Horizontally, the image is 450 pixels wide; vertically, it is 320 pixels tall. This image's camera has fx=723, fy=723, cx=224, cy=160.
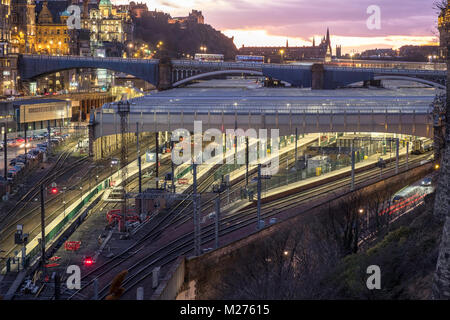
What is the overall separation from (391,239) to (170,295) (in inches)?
202

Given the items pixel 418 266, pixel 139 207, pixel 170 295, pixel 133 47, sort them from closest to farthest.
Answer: pixel 418 266 → pixel 170 295 → pixel 139 207 → pixel 133 47

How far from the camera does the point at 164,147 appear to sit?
40906 mm

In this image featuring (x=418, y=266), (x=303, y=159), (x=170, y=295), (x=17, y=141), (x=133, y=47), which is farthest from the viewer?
(x=133, y=47)

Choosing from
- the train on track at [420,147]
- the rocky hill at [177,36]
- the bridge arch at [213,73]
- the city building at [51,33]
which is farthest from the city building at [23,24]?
the rocky hill at [177,36]

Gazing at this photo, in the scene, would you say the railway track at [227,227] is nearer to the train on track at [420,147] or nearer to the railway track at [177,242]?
the railway track at [177,242]

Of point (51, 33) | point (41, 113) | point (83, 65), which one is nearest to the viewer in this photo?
point (41, 113)

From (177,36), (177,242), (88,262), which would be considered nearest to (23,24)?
(177,242)

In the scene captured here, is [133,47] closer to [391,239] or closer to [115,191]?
[115,191]

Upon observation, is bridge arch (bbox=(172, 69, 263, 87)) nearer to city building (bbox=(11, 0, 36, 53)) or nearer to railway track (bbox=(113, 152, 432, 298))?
city building (bbox=(11, 0, 36, 53))

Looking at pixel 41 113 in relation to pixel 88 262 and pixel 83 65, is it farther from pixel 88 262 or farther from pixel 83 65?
pixel 88 262

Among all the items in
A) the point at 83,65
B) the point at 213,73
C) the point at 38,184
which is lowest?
the point at 38,184

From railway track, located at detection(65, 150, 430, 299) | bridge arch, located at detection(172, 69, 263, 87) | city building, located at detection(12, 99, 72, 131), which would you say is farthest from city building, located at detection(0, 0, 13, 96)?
railway track, located at detection(65, 150, 430, 299)

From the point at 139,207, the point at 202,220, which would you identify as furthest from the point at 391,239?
the point at 139,207
